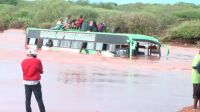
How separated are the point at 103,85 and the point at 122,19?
42.8 m

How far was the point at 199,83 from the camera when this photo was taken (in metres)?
14.7

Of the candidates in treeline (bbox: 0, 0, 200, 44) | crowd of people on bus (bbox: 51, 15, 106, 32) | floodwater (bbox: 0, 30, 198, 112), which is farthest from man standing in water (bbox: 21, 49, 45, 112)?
treeline (bbox: 0, 0, 200, 44)

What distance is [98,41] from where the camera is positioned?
1487 inches

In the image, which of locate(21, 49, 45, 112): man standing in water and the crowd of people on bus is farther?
the crowd of people on bus

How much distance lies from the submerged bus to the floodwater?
156 cm

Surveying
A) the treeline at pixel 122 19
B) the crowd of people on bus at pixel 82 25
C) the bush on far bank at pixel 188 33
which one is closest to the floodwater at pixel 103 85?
the crowd of people on bus at pixel 82 25

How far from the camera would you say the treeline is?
58219 millimetres

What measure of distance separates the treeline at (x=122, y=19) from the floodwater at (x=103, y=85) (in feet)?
74.8

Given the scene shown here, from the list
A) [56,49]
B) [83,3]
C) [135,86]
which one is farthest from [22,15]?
[135,86]

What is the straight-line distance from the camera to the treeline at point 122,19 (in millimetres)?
58219

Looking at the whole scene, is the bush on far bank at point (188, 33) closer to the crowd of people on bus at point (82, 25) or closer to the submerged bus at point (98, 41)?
the submerged bus at point (98, 41)

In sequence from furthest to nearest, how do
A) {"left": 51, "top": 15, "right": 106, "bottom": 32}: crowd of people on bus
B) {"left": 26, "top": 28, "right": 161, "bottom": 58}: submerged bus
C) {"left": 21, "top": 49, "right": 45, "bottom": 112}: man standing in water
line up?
1. {"left": 51, "top": 15, "right": 106, "bottom": 32}: crowd of people on bus
2. {"left": 26, "top": 28, "right": 161, "bottom": 58}: submerged bus
3. {"left": 21, "top": 49, "right": 45, "bottom": 112}: man standing in water

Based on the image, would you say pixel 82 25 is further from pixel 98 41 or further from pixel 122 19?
pixel 122 19

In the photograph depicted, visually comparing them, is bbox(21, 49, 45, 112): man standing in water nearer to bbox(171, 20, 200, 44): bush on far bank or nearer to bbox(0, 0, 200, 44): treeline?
bbox(0, 0, 200, 44): treeline
